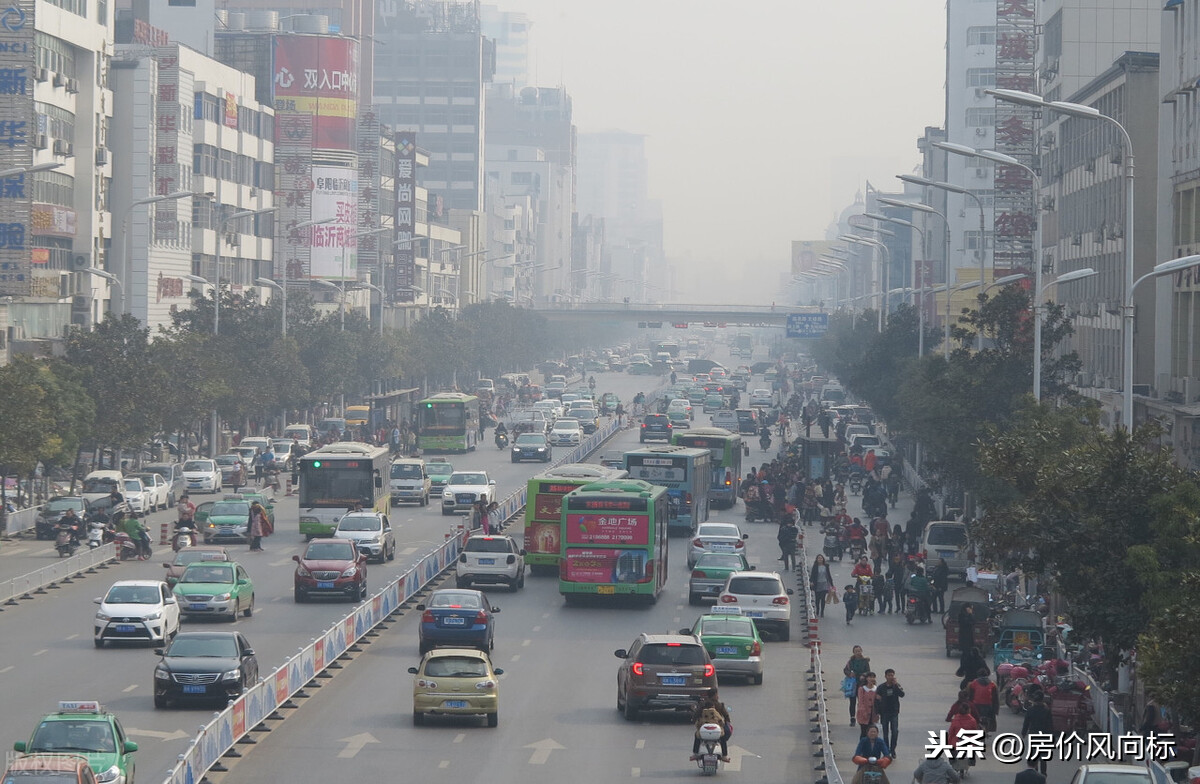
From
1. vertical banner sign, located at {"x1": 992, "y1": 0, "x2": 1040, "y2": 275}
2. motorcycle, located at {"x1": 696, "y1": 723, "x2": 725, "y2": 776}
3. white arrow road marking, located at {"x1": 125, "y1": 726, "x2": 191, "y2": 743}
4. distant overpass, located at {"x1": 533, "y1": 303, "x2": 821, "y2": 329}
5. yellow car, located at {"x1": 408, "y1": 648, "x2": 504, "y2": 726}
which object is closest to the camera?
motorcycle, located at {"x1": 696, "y1": 723, "x2": 725, "y2": 776}

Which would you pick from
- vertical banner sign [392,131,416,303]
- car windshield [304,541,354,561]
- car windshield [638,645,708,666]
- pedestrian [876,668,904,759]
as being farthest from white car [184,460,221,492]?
vertical banner sign [392,131,416,303]

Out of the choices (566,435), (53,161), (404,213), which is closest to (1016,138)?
(566,435)

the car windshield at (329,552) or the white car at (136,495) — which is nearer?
the car windshield at (329,552)

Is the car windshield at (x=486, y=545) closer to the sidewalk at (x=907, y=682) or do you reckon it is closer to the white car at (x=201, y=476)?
the sidewalk at (x=907, y=682)

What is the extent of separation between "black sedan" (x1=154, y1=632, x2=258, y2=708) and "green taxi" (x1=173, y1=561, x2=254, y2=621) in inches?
373

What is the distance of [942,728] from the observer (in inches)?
1175

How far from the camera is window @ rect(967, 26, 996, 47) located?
548ft

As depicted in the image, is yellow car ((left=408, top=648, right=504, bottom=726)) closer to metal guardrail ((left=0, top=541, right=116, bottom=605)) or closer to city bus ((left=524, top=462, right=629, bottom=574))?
metal guardrail ((left=0, top=541, right=116, bottom=605))

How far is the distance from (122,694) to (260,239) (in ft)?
300

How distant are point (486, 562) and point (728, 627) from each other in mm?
13168

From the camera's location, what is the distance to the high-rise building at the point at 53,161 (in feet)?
223

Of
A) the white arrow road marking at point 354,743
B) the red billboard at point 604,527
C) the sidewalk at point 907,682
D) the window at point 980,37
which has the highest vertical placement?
the window at point 980,37

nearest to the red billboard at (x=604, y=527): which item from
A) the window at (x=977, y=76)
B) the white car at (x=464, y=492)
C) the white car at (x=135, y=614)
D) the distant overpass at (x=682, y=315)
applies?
the white car at (x=135, y=614)

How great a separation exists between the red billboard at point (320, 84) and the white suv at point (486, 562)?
8183 cm
